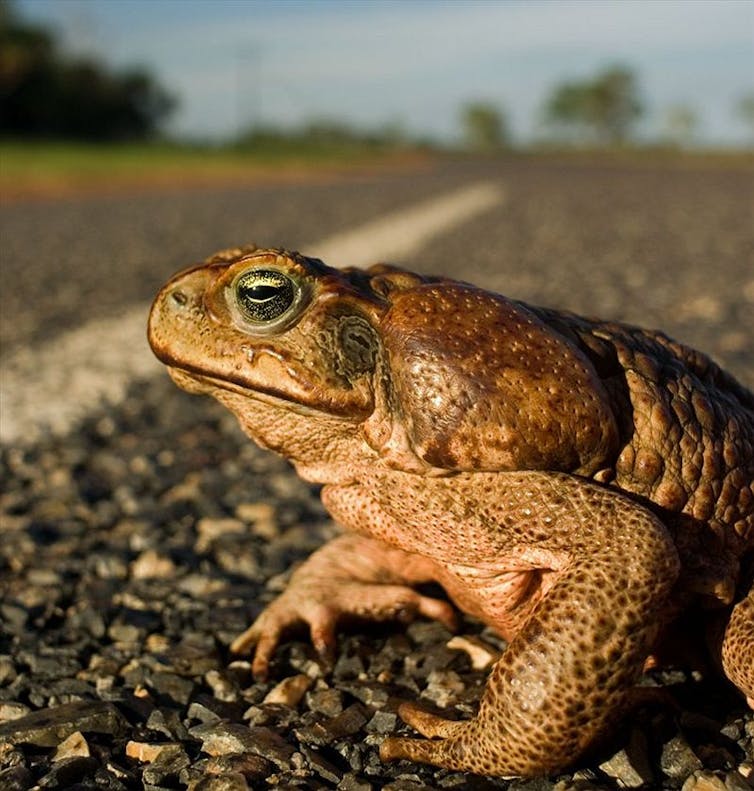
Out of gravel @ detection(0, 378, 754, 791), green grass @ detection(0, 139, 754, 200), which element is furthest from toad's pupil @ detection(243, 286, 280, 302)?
green grass @ detection(0, 139, 754, 200)

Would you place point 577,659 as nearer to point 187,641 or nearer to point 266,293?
point 266,293

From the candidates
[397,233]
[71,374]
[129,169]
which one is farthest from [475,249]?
[129,169]

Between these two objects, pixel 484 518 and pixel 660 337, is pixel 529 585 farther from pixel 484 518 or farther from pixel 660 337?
pixel 660 337

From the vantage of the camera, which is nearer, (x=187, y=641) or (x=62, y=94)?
(x=187, y=641)

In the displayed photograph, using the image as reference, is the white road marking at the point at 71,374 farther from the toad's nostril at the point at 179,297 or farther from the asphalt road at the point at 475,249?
the toad's nostril at the point at 179,297

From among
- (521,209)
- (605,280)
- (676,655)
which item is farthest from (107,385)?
(521,209)

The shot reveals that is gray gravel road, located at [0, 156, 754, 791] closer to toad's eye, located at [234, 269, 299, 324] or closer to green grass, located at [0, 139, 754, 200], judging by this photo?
toad's eye, located at [234, 269, 299, 324]

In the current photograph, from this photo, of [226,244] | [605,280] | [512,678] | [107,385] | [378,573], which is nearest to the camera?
[512,678]
